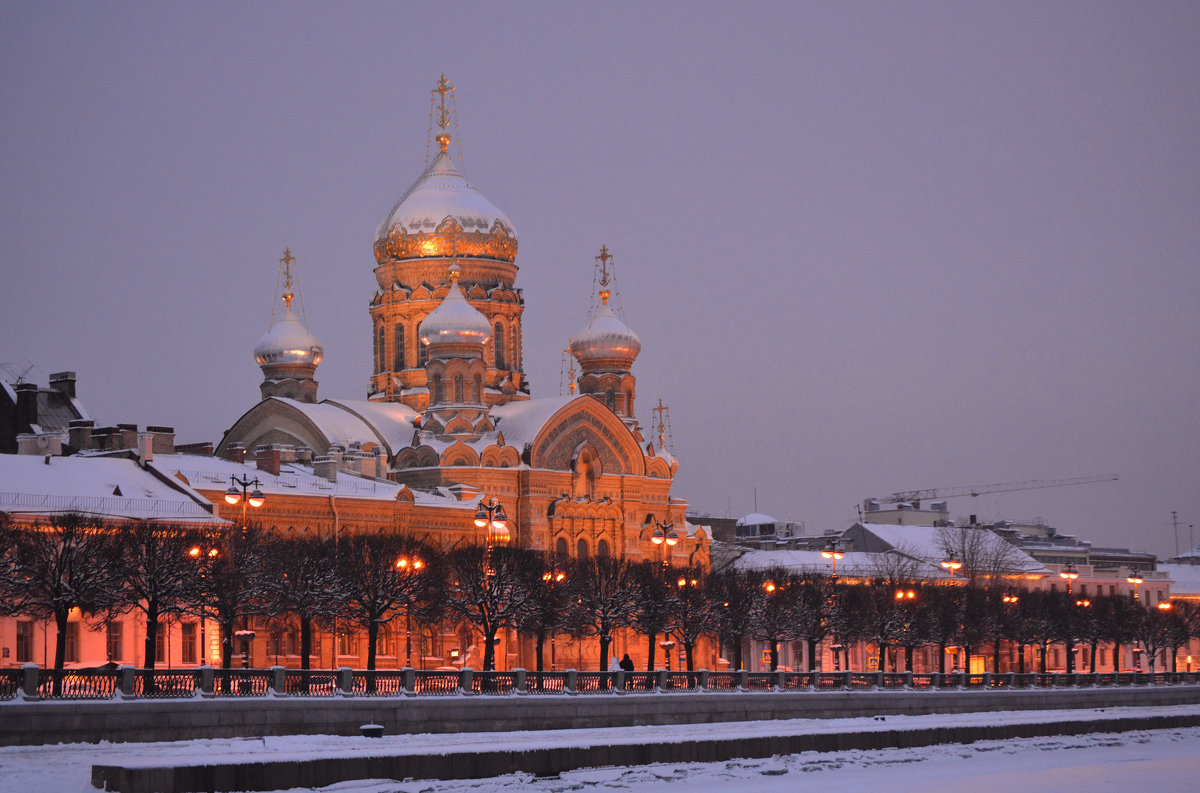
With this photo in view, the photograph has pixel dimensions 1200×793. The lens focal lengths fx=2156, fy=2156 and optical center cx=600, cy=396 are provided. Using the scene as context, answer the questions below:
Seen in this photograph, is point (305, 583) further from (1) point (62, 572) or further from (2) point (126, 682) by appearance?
(2) point (126, 682)

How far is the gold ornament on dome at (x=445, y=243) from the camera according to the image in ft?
300

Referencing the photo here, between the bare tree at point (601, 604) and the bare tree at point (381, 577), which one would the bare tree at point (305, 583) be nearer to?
the bare tree at point (381, 577)

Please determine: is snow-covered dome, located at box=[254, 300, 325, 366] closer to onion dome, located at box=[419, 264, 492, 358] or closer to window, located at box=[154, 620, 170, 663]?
onion dome, located at box=[419, 264, 492, 358]

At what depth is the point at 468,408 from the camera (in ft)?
279

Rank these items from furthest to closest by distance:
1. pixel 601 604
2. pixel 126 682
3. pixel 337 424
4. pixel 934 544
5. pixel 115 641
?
pixel 934 544, pixel 337 424, pixel 601 604, pixel 115 641, pixel 126 682

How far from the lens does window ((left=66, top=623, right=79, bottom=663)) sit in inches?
2190

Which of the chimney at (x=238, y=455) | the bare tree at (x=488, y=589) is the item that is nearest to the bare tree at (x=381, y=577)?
the bare tree at (x=488, y=589)

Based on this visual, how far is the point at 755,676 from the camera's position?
5984cm

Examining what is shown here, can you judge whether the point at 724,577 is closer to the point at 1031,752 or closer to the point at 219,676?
the point at 1031,752

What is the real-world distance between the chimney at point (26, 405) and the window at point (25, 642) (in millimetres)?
20333

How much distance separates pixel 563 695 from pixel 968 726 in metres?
10.7

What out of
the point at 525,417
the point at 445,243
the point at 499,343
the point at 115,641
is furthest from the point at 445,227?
the point at 115,641

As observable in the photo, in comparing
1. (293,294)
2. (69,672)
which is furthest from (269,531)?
(293,294)

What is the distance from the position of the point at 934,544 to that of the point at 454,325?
32918 millimetres
